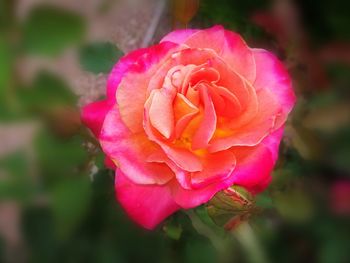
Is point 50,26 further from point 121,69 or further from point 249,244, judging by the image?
point 249,244

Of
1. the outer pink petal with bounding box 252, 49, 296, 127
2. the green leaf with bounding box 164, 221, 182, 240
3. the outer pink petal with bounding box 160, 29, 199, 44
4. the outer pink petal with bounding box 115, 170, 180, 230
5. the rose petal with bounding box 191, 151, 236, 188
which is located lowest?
the green leaf with bounding box 164, 221, 182, 240

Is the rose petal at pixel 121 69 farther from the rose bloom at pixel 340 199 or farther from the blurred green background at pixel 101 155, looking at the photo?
the rose bloom at pixel 340 199

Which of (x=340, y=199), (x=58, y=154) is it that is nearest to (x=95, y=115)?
(x=58, y=154)

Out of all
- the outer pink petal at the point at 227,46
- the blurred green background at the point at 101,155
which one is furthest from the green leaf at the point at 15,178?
the outer pink petal at the point at 227,46

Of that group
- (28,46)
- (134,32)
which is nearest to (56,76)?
(28,46)

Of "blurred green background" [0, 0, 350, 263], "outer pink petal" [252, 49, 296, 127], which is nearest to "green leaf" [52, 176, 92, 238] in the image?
"blurred green background" [0, 0, 350, 263]

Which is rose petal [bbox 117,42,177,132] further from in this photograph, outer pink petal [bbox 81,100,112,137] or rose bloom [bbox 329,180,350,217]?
rose bloom [bbox 329,180,350,217]

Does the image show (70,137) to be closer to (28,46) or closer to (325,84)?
(28,46)
